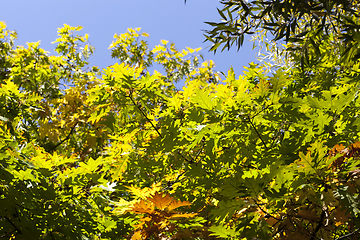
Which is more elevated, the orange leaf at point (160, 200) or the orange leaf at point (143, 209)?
the orange leaf at point (160, 200)

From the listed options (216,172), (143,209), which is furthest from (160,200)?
(216,172)

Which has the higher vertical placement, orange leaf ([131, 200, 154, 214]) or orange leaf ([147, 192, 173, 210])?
orange leaf ([147, 192, 173, 210])

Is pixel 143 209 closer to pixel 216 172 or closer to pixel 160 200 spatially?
pixel 160 200

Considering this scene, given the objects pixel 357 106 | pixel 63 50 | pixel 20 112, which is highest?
pixel 63 50

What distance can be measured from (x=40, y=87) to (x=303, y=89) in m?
5.57

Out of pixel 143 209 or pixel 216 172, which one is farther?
pixel 216 172

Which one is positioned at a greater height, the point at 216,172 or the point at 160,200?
the point at 216,172

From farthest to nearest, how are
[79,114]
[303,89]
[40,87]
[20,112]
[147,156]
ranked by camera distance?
[40,87]
[79,114]
[20,112]
[303,89]
[147,156]

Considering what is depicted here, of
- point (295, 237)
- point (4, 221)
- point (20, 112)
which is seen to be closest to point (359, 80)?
point (295, 237)

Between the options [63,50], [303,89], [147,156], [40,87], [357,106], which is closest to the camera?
[357,106]

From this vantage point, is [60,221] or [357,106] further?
[357,106]

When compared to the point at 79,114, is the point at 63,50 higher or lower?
higher

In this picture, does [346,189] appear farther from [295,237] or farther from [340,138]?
[340,138]

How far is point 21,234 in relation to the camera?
5.36 ft
